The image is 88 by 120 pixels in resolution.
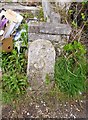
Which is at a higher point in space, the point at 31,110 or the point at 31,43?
the point at 31,43

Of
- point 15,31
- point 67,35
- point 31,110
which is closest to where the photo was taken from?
point 31,110

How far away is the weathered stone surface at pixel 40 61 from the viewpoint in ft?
11.0

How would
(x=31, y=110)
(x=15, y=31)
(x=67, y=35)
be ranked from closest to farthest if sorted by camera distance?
(x=31, y=110), (x=67, y=35), (x=15, y=31)

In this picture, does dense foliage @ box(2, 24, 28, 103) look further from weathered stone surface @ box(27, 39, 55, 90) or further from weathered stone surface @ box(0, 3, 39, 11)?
weathered stone surface @ box(0, 3, 39, 11)

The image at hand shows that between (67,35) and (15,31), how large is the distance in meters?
0.81

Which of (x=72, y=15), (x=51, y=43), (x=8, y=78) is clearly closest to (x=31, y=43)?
(x=51, y=43)

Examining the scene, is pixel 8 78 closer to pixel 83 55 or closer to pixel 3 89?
pixel 3 89

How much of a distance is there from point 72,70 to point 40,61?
17.9 inches

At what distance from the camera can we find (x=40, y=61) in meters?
3.40

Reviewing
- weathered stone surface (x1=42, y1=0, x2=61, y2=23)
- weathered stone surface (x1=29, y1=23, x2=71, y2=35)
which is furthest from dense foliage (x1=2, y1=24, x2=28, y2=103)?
weathered stone surface (x1=42, y1=0, x2=61, y2=23)

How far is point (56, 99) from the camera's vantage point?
11.2ft

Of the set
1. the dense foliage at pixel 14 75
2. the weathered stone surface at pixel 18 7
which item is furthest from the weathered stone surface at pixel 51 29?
the weathered stone surface at pixel 18 7

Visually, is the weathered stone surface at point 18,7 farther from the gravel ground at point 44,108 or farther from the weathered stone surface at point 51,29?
the gravel ground at point 44,108

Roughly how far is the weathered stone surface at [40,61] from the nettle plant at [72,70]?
0.16 meters
